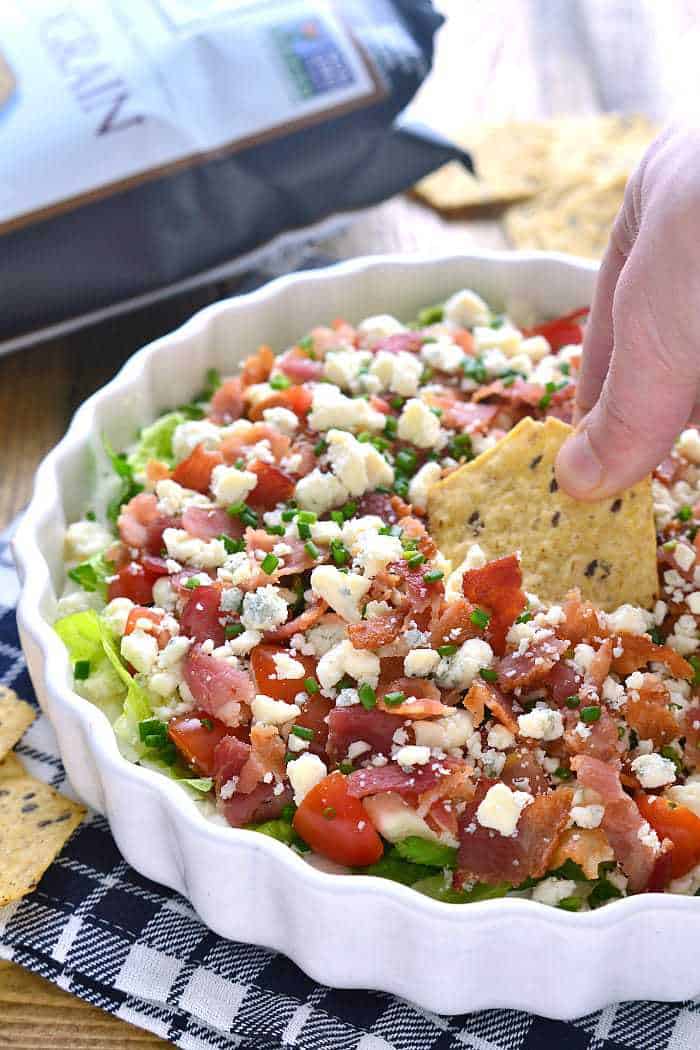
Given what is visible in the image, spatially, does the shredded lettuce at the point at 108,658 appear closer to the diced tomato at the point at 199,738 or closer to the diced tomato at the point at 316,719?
the diced tomato at the point at 199,738

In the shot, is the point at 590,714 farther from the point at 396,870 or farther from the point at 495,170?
the point at 495,170

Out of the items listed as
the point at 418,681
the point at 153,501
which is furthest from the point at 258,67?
the point at 418,681

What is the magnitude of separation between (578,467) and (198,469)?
73 centimetres

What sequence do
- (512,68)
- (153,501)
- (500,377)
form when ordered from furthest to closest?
1. (512,68)
2. (500,377)
3. (153,501)

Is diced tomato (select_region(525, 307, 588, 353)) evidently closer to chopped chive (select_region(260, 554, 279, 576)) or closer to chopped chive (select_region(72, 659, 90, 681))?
chopped chive (select_region(260, 554, 279, 576))

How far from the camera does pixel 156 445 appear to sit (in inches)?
108

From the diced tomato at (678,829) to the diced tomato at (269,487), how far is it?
0.88m

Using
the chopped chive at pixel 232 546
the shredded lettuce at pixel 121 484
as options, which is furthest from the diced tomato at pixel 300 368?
the chopped chive at pixel 232 546

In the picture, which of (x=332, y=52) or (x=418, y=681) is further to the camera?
(x=332, y=52)

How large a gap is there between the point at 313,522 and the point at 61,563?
1.76ft

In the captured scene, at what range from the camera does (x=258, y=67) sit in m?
3.36

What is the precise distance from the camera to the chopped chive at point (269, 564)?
7.30ft

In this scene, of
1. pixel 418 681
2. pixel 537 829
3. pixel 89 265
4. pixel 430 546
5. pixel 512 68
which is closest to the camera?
pixel 537 829

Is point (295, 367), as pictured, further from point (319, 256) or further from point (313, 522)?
point (319, 256)
